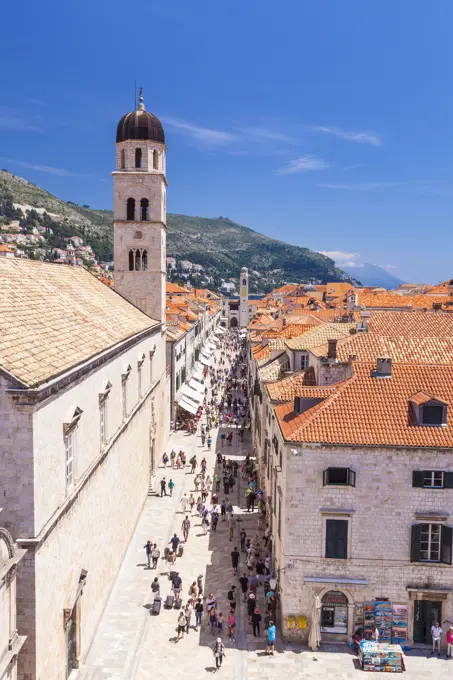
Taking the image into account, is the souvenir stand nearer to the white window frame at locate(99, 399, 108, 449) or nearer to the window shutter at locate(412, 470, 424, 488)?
the window shutter at locate(412, 470, 424, 488)

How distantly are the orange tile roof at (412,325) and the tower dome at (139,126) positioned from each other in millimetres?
18463

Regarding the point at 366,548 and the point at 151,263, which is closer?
the point at 366,548

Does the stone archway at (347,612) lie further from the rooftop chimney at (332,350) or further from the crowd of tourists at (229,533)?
the rooftop chimney at (332,350)

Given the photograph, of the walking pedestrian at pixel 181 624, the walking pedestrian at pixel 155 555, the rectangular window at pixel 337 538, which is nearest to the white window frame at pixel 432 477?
the rectangular window at pixel 337 538

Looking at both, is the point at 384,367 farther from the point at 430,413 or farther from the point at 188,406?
the point at 188,406

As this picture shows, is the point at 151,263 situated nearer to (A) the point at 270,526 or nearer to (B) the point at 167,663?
(A) the point at 270,526

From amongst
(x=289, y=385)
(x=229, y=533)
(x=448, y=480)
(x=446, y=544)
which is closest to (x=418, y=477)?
(x=448, y=480)

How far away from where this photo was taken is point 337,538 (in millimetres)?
19172

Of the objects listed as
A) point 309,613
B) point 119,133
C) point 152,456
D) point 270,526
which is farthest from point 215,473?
point 119,133

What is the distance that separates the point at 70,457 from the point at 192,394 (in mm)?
37453

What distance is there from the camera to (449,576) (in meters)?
18.8

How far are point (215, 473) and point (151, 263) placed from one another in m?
14.6

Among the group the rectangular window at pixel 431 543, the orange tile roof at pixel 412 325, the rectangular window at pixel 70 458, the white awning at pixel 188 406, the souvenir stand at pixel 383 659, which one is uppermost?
the orange tile roof at pixel 412 325

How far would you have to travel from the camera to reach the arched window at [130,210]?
3791 centimetres
